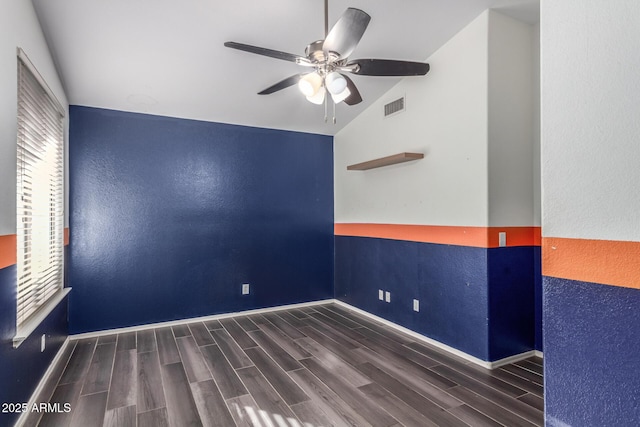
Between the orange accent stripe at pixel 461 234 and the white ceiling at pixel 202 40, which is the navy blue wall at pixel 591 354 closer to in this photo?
the orange accent stripe at pixel 461 234

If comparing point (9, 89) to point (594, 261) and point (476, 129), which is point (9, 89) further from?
point (476, 129)

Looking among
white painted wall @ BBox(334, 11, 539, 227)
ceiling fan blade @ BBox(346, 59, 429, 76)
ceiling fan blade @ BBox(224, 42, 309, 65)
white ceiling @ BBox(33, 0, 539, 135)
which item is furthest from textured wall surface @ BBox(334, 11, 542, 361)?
ceiling fan blade @ BBox(224, 42, 309, 65)

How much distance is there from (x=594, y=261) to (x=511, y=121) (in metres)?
2.09

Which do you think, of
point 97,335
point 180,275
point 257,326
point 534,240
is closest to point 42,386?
point 97,335

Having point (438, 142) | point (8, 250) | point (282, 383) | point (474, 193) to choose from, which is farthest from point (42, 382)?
point (438, 142)

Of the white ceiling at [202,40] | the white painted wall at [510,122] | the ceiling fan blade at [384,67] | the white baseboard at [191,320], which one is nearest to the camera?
the ceiling fan blade at [384,67]

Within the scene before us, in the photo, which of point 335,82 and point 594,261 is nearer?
point 594,261

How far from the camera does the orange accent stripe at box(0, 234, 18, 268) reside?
1.66 m

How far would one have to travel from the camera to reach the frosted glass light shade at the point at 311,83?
2.10 metres

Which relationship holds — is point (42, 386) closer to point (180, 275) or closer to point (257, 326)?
point (180, 275)

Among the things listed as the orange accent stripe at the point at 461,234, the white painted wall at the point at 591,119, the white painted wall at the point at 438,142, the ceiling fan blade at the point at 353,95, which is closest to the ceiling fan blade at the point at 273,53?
the ceiling fan blade at the point at 353,95

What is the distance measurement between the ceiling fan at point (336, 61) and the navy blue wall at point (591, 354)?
152 cm

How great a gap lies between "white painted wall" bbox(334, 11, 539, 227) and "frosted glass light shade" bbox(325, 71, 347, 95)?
130 cm

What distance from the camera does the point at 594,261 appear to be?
1067 millimetres
